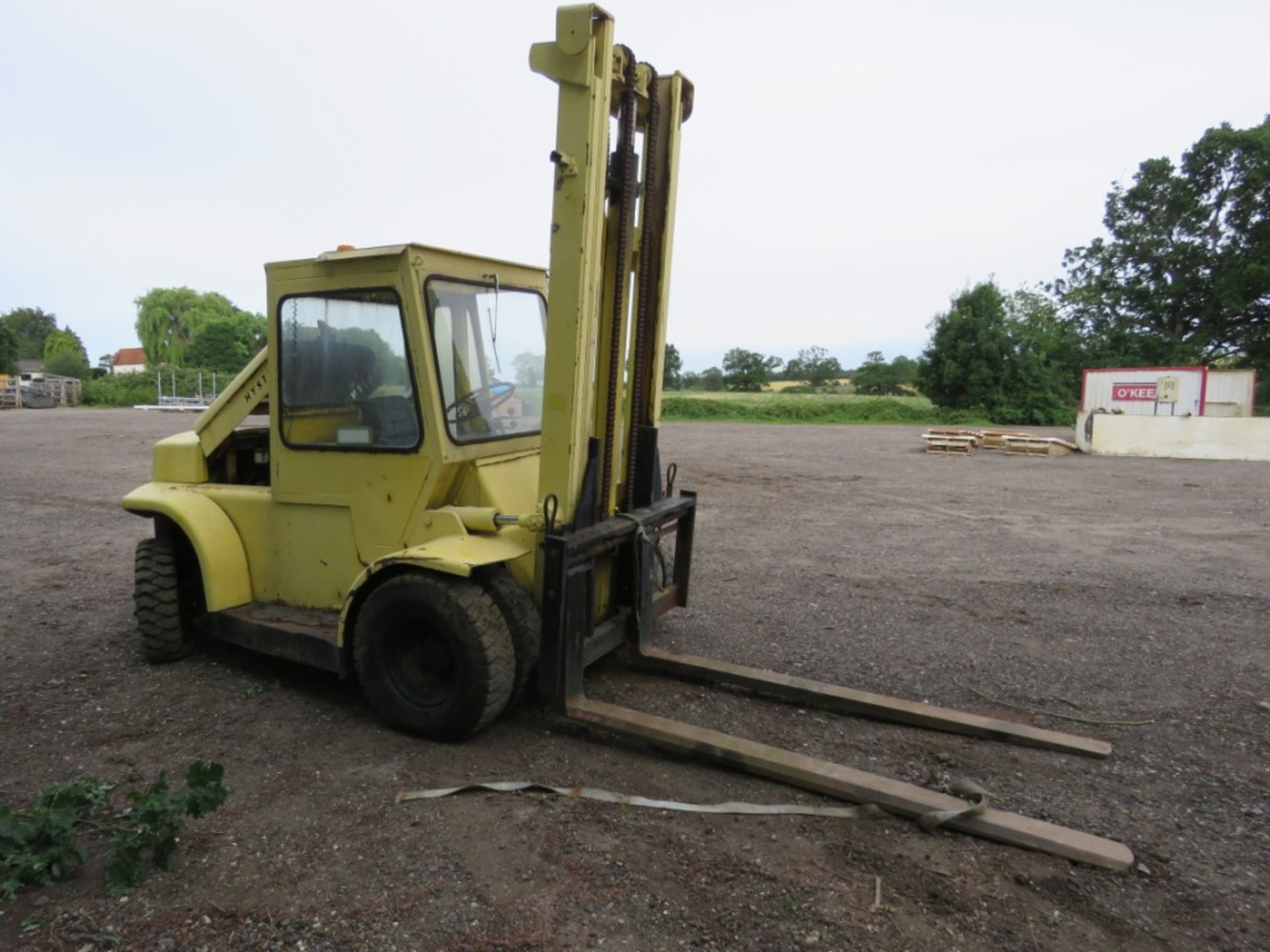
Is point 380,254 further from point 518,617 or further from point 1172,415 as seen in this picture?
point 1172,415

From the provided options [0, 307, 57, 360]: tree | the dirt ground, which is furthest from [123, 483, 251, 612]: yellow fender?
[0, 307, 57, 360]: tree

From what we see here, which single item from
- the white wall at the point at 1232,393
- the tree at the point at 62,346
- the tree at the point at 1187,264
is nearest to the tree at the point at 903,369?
the tree at the point at 1187,264

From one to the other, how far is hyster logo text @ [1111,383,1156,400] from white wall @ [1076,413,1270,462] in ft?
10.2

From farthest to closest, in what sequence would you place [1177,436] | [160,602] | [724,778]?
[1177,436]
[160,602]
[724,778]

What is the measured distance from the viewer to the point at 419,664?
409cm

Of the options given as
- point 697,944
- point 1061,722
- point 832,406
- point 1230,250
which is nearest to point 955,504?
point 1061,722

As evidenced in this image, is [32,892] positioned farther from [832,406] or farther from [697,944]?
[832,406]

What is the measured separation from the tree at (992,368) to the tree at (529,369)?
35.8 m

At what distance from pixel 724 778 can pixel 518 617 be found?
1.18 metres

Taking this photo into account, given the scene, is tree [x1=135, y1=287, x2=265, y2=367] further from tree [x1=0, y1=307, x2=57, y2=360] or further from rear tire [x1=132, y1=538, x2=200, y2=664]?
rear tire [x1=132, y1=538, x2=200, y2=664]

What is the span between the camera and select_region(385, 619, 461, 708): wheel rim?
157 inches

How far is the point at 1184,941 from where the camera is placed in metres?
2.65

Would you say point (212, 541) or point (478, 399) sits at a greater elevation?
point (478, 399)

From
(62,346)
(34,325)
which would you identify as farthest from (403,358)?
(34,325)
